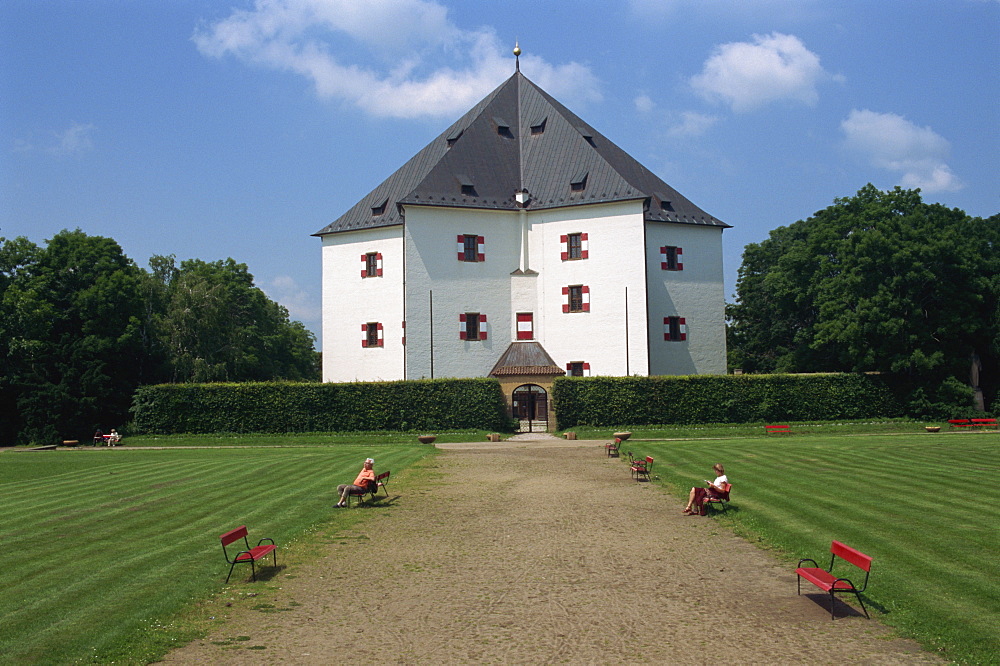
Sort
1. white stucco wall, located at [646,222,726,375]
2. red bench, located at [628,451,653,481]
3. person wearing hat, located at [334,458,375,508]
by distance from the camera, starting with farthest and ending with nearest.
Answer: white stucco wall, located at [646,222,726,375] < red bench, located at [628,451,653,481] < person wearing hat, located at [334,458,375,508]

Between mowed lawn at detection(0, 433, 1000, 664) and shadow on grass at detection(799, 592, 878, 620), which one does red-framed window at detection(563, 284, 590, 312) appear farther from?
shadow on grass at detection(799, 592, 878, 620)

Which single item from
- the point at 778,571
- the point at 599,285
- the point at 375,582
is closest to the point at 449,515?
the point at 375,582

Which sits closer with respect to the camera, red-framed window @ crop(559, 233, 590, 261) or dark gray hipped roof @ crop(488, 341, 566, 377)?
dark gray hipped roof @ crop(488, 341, 566, 377)

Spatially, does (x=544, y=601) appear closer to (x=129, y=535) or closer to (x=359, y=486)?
(x=129, y=535)

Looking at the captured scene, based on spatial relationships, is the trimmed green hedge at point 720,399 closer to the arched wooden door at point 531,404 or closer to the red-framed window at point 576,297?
the arched wooden door at point 531,404

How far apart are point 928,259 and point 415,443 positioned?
30.0 m

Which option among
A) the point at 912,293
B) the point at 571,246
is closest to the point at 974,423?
the point at 912,293

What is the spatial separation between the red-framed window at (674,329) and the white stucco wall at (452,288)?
971 cm

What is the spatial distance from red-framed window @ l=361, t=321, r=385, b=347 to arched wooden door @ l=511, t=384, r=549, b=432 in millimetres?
10128

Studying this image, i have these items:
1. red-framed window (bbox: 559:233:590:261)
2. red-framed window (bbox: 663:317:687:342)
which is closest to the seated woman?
red-framed window (bbox: 559:233:590:261)

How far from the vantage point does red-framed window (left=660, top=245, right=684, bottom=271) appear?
49812 millimetres

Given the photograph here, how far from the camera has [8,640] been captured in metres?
8.50

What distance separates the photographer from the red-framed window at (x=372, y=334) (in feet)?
160

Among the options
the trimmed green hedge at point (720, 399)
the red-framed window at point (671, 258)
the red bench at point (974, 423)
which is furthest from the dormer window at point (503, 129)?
the red bench at point (974, 423)
